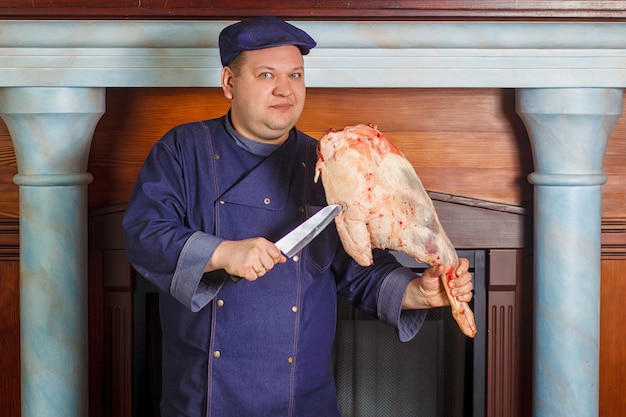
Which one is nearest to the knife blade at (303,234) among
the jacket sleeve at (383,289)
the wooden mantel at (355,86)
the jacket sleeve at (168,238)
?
the jacket sleeve at (168,238)

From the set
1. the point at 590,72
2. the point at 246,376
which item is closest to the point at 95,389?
the point at 246,376

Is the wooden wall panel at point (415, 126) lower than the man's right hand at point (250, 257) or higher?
higher

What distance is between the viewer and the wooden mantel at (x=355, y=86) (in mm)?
1840

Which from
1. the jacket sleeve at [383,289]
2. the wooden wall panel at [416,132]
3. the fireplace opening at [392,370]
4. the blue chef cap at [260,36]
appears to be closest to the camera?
the blue chef cap at [260,36]

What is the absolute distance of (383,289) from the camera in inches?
62.7

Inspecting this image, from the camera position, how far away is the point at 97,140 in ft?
6.84

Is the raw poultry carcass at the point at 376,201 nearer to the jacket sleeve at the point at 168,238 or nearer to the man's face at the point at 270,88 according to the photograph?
the man's face at the point at 270,88

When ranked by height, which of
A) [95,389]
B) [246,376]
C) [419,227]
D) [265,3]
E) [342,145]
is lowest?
[95,389]

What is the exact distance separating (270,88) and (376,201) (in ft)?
0.87

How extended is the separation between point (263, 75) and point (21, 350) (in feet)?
3.11

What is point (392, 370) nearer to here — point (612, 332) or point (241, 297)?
point (612, 332)

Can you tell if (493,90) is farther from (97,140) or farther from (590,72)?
(97,140)


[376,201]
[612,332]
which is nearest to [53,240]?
[376,201]

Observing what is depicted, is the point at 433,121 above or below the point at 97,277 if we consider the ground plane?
above
